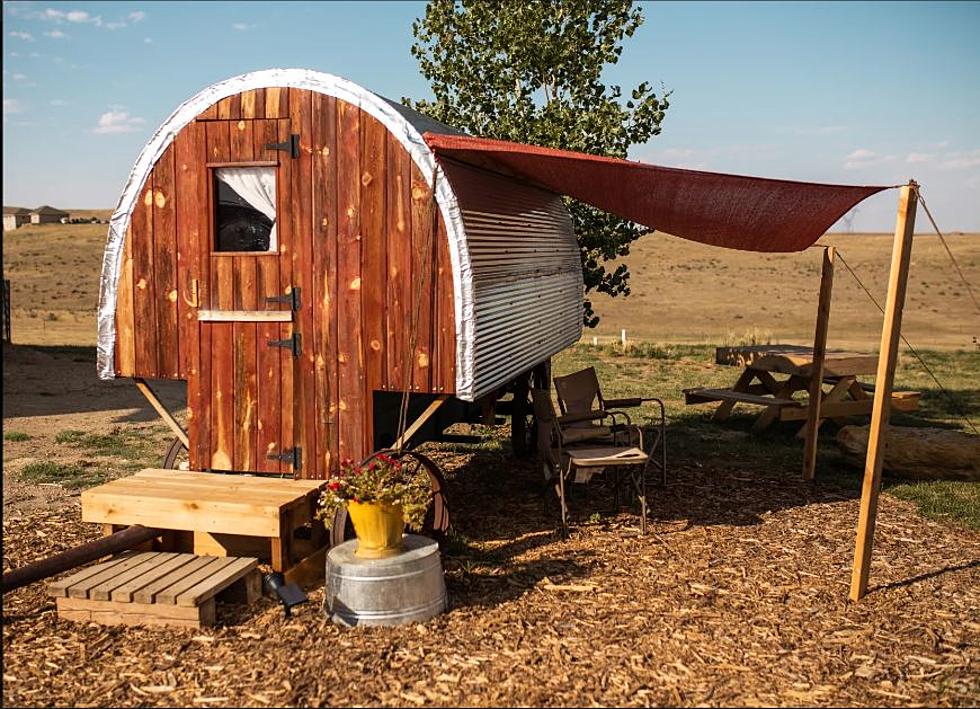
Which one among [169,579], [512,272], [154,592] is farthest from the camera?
[512,272]

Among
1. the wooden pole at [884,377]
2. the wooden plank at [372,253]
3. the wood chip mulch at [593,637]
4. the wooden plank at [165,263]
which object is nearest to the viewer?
the wood chip mulch at [593,637]

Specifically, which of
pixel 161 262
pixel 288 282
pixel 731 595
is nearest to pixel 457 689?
pixel 731 595

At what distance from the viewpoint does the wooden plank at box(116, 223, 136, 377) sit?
7.06 metres

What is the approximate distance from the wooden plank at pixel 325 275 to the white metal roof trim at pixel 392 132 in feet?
0.56

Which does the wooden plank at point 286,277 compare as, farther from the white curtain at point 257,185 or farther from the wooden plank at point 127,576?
the wooden plank at point 127,576

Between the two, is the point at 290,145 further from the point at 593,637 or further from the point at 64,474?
the point at 64,474

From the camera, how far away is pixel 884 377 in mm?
6008

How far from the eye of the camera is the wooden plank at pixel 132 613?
536cm

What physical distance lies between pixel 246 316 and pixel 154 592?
2.23 meters

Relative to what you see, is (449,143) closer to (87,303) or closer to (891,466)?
(891,466)

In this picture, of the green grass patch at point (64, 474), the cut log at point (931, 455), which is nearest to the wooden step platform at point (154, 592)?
the green grass patch at point (64, 474)

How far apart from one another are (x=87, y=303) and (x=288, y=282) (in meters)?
39.1

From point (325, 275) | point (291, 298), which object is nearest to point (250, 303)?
point (291, 298)

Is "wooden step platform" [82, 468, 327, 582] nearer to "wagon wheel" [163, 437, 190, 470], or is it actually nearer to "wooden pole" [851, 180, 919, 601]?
"wagon wheel" [163, 437, 190, 470]
